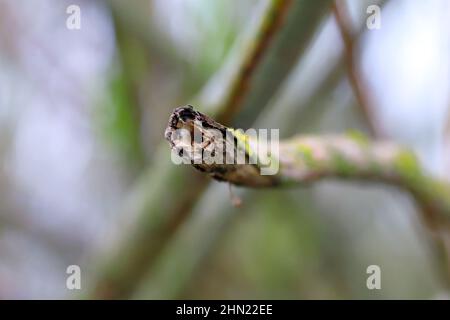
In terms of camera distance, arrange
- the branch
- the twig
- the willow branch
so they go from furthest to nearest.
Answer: the twig < the willow branch < the branch

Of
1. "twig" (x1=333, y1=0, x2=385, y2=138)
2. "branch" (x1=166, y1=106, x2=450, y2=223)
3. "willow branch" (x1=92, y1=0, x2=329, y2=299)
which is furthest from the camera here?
"twig" (x1=333, y1=0, x2=385, y2=138)

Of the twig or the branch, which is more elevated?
the twig

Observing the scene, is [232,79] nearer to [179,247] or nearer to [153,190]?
[153,190]

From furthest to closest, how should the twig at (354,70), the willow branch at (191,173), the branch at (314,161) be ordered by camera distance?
the twig at (354,70), the willow branch at (191,173), the branch at (314,161)

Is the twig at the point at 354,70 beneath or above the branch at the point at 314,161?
above

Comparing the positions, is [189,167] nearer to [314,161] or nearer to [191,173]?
[191,173]

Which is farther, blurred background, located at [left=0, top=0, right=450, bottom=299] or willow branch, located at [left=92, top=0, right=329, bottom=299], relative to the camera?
blurred background, located at [left=0, top=0, right=450, bottom=299]

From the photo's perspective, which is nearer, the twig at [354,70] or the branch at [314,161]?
the branch at [314,161]

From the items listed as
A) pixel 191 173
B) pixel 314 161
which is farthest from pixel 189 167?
pixel 314 161
